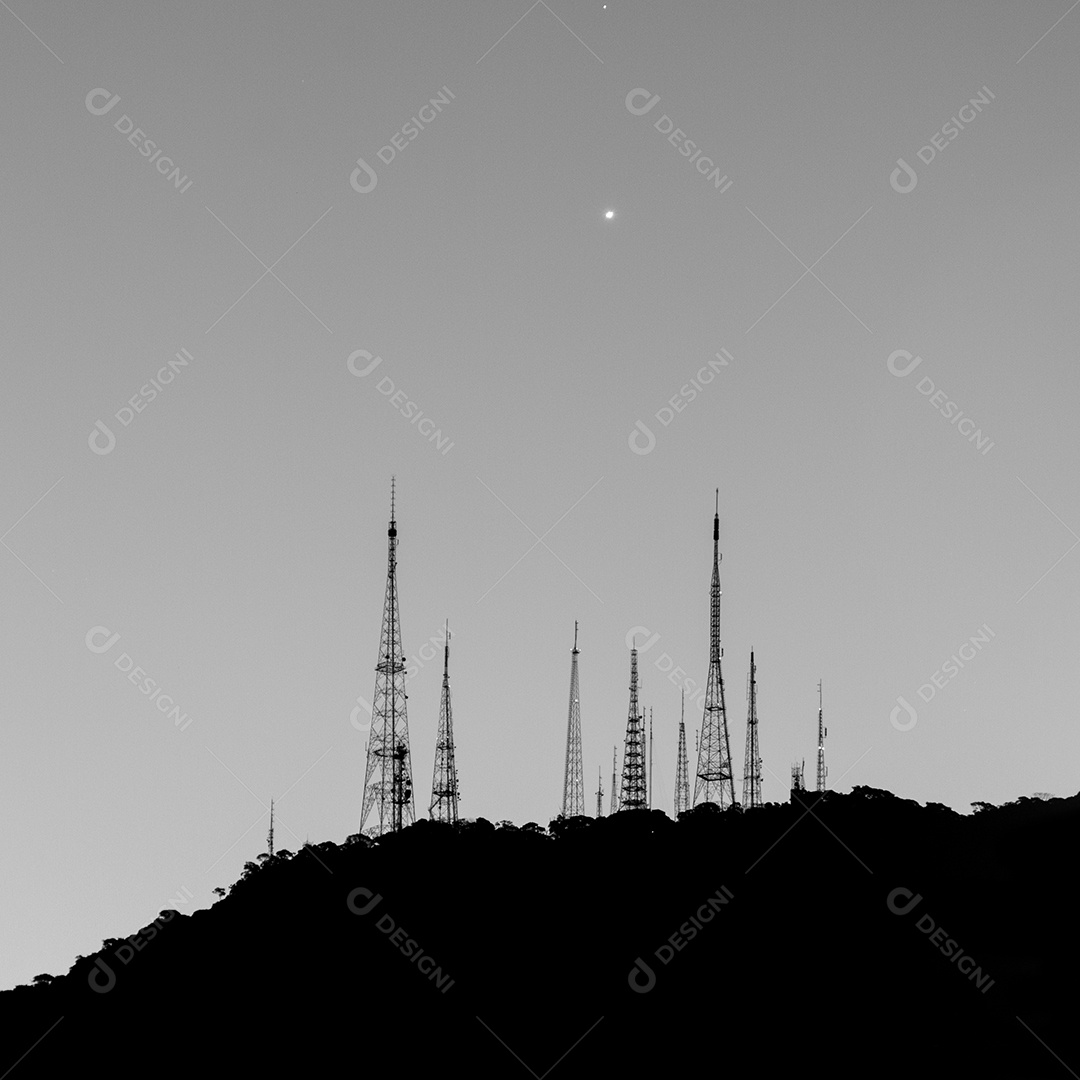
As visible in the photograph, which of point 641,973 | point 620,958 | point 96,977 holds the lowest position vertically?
point 641,973

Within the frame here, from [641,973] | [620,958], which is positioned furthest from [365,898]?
[641,973]

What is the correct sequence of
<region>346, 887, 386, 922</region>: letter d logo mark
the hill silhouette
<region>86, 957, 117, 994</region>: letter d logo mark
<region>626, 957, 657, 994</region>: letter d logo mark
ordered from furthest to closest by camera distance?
<region>346, 887, 386, 922</region>: letter d logo mark
<region>86, 957, 117, 994</region>: letter d logo mark
<region>626, 957, 657, 994</region>: letter d logo mark
the hill silhouette

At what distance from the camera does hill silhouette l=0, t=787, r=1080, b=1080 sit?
63094mm

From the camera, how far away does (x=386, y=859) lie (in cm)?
8206

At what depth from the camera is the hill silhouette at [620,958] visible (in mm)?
63094

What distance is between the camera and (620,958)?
71.2 m

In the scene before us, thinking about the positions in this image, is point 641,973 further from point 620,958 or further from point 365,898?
point 365,898

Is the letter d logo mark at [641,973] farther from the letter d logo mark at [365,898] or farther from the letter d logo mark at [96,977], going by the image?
the letter d logo mark at [96,977]

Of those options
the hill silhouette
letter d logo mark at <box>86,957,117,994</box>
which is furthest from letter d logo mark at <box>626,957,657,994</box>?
letter d logo mark at <box>86,957,117,994</box>

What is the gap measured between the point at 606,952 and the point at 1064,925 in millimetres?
18776

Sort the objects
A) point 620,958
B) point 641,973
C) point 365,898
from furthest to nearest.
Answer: point 365,898 → point 620,958 → point 641,973

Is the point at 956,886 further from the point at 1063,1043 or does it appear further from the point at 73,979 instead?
the point at 73,979

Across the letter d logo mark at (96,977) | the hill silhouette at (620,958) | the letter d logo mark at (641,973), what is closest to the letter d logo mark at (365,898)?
the hill silhouette at (620,958)

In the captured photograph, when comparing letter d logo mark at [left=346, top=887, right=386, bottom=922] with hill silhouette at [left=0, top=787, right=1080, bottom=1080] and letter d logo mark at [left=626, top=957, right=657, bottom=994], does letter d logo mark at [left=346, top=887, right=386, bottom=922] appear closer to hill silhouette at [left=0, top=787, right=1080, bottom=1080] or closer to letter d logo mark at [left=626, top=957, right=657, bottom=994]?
hill silhouette at [left=0, top=787, right=1080, bottom=1080]
